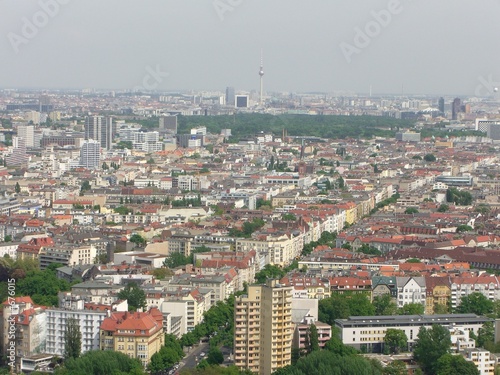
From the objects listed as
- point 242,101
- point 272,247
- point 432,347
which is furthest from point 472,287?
point 242,101

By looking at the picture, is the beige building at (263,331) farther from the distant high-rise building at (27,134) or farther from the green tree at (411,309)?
the distant high-rise building at (27,134)

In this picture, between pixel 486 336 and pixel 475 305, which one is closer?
pixel 486 336

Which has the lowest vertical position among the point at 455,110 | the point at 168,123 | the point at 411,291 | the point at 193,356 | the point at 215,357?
the point at 193,356

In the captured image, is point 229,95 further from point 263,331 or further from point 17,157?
point 263,331

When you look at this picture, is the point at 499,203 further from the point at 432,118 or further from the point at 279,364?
the point at 432,118

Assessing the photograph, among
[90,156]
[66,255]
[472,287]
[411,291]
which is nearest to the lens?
[411,291]

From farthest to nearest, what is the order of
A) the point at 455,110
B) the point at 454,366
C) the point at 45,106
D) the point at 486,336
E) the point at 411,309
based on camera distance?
the point at 455,110
the point at 45,106
the point at 411,309
the point at 486,336
the point at 454,366

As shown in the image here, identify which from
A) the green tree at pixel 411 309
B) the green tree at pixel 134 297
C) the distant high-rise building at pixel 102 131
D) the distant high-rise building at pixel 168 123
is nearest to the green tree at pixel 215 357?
the green tree at pixel 134 297
